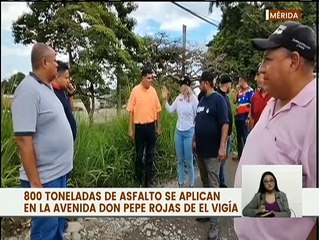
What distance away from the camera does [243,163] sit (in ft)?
5.82

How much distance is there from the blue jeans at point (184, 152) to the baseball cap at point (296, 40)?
0.67m

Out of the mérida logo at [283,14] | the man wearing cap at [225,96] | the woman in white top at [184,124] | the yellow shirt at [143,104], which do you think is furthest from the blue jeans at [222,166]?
the mérida logo at [283,14]

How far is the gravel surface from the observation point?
2008 millimetres

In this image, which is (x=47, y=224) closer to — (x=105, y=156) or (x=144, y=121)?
(x=105, y=156)

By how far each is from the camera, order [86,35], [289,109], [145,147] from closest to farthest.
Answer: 1. [289,109]
2. [86,35]
3. [145,147]

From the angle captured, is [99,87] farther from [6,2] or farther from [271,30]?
[271,30]

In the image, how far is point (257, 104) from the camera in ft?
6.28

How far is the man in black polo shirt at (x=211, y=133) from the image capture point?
2.26 m

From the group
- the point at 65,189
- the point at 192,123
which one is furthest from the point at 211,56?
the point at 65,189

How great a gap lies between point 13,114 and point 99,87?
1.24ft

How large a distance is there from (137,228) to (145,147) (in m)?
0.38

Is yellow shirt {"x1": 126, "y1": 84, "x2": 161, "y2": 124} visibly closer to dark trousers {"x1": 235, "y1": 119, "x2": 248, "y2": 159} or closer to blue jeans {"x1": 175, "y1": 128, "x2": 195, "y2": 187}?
blue jeans {"x1": 175, "y1": 128, "x2": 195, "y2": 187}

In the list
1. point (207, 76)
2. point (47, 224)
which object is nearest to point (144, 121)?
point (207, 76)

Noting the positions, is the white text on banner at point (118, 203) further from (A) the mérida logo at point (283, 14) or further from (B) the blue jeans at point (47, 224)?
(A) the mérida logo at point (283, 14)
